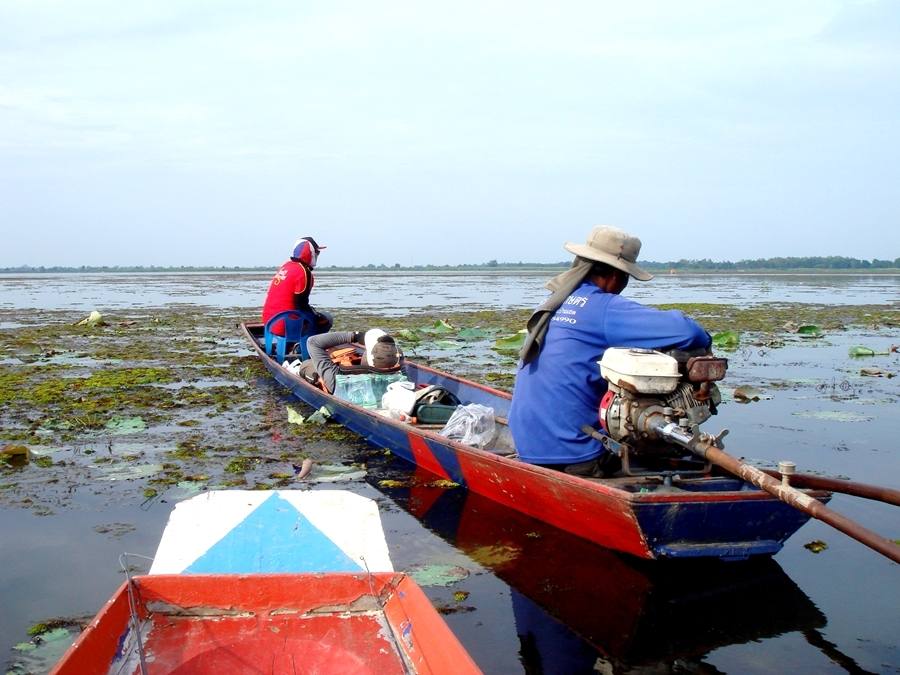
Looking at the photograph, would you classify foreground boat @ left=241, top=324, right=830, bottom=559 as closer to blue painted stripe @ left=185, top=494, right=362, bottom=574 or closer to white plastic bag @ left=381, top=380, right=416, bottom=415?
white plastic bag @ left=381, top=380, right=416, bottom=415

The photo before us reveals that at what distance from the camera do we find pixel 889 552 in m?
3.22

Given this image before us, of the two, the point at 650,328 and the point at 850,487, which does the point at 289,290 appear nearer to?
the point at 650,328

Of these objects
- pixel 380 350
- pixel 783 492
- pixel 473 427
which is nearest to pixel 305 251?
pixel 380 350

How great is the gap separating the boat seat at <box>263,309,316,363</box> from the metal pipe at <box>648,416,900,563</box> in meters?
7.89

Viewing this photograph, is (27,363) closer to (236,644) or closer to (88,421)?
(88,421)

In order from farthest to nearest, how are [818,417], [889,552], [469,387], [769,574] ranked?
[818,417] < [469,387] < [769,574] < [889,552]

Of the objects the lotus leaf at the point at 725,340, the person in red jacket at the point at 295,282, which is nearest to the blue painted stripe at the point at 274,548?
the person in red jacket at the point at 295,282

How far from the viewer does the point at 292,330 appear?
39.0 ft

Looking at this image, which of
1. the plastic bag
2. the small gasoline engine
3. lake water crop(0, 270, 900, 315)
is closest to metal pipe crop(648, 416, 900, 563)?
the small gasoline engine

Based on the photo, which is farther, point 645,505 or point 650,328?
point 650,328

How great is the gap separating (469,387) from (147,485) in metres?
3.42

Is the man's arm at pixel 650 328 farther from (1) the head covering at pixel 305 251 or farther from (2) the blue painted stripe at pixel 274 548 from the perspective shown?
(1) the head covering at pixel 305 251

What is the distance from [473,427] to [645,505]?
2765 millimetres

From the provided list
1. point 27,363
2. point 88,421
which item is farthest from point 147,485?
point 27,363
